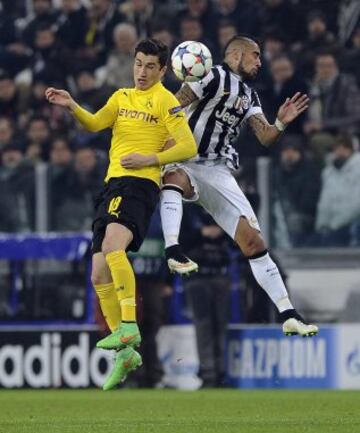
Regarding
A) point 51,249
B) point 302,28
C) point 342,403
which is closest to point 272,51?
point 302,28

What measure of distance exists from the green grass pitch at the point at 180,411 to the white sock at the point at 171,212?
4.65 ft

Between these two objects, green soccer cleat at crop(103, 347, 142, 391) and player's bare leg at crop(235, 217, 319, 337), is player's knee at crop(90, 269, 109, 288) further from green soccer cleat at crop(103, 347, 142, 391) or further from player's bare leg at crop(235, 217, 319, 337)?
player's bare leg at crop(235, 217, 319, 337)

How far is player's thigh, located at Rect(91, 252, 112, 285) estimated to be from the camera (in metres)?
12.1

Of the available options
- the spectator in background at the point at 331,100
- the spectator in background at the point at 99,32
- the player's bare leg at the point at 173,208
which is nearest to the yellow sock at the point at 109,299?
the player's bare leg at the point at 173,208

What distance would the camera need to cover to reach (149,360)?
57.3ft

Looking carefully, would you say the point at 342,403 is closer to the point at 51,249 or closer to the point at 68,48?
the point at 51,249

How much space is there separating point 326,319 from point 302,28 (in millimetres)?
4455

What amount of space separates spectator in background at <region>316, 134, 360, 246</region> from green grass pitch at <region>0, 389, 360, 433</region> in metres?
2.35

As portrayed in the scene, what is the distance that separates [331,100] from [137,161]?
7231mm

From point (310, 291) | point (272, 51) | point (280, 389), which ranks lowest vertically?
point (280, 389)

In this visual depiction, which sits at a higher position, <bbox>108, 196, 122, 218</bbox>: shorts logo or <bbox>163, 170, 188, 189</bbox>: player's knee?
<bbox>163, 170, 188, 189</bbox>: player's knee

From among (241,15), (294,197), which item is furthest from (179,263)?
(241,15)

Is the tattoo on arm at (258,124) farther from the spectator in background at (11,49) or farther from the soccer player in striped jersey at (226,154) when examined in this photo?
the spectator in background at (11,49)

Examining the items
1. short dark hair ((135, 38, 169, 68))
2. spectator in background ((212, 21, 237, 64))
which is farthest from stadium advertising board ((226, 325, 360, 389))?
short dark hair ((135, 38, 169, 68))
